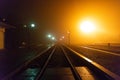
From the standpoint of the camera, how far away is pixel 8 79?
1288cm

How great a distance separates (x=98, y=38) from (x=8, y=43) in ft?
289

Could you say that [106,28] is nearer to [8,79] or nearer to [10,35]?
[10,35]

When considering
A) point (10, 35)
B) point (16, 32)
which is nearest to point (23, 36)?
point (16, 32)

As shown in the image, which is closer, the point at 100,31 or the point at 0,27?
the point at 0,27

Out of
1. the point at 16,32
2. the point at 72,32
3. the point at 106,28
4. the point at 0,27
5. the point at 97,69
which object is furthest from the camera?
the point at 72,32

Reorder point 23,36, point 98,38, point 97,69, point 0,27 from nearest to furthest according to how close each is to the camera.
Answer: point 97,69, point 0,27, point 23,36, point 98,38

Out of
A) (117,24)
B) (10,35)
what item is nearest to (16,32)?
(10,35)

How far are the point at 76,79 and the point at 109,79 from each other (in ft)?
5.18

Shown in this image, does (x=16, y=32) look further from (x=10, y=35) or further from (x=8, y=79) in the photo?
(x=8, y=79)

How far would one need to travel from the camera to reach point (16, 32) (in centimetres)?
6200

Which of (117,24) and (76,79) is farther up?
(117,24)

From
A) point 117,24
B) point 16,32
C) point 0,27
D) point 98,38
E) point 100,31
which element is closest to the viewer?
point 0,27

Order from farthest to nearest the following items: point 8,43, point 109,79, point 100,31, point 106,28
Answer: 1. point 100,31
2. point 106,28
3. point 8,43
4. point 109,79

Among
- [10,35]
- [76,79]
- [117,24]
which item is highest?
[117,24]
